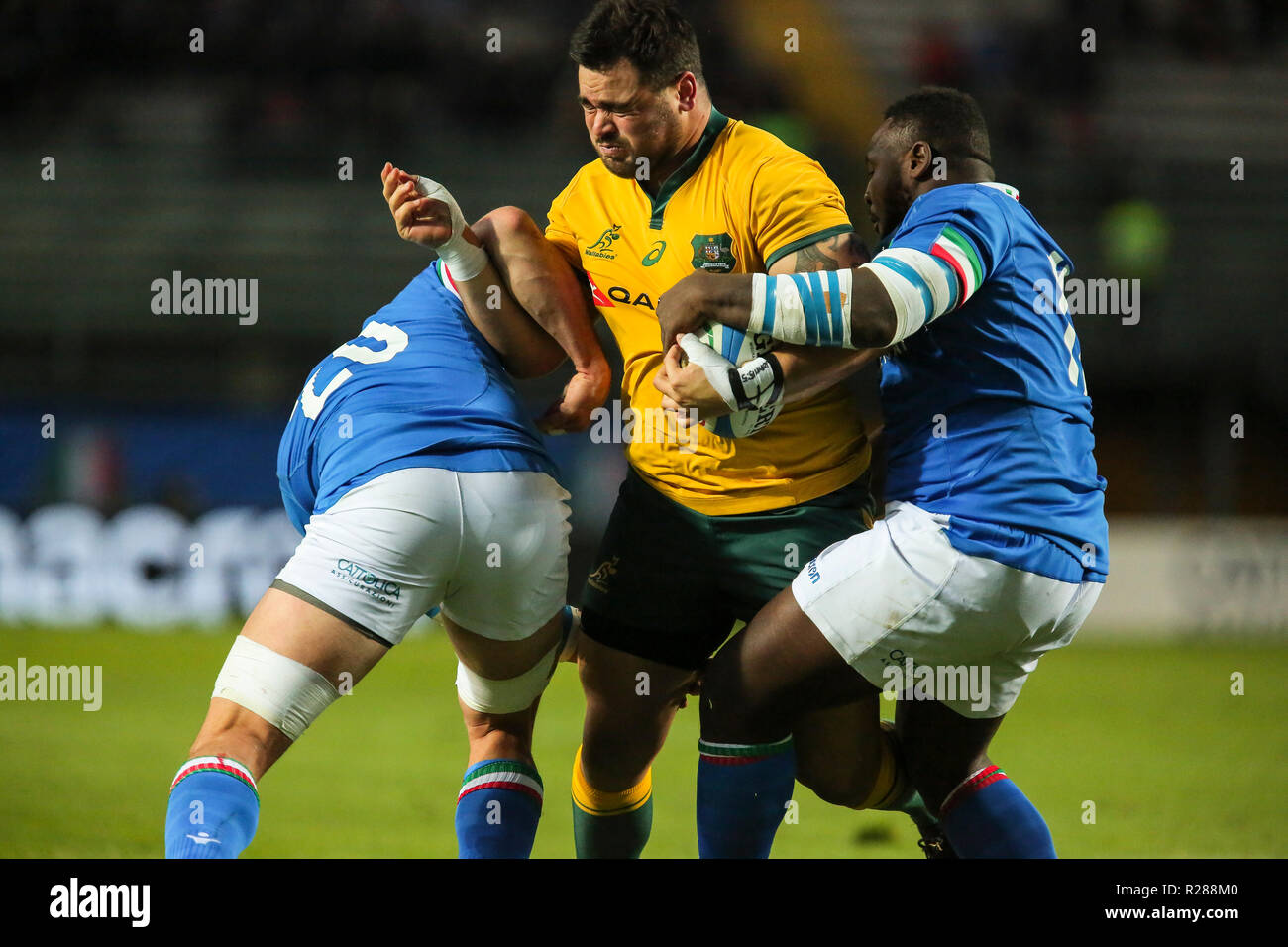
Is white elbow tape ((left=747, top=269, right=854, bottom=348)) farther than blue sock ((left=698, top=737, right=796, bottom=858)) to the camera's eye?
No

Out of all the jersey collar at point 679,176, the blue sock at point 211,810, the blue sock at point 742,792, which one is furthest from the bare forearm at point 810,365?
the blue sock at point 211,810

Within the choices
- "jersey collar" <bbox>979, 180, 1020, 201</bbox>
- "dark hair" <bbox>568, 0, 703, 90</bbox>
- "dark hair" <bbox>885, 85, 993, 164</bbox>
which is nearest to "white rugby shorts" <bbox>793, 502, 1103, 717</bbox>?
"jersey collar" <bbox>979, 180, 1020, 201</bbox>

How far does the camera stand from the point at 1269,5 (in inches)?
603

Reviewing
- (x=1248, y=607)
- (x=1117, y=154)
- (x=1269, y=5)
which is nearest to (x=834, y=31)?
(x=1117, y=154)

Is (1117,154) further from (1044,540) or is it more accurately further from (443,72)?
(1044,540)

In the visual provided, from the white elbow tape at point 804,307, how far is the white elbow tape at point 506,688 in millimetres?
1167

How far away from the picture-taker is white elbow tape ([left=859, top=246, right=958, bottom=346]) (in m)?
2.82

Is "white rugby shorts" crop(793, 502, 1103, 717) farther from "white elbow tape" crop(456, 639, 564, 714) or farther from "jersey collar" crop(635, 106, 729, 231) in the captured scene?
"jersey collar" crop(635, 106, 729, 231)

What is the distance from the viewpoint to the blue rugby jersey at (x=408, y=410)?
325 cm

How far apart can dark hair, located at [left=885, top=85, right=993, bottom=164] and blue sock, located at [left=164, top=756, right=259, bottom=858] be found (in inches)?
83.3

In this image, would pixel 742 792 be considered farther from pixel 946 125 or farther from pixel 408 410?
pixel 946 125

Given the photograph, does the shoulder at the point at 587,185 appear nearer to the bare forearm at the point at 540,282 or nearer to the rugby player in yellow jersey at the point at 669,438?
the rugby player in yellow jersey at the point at 669,438

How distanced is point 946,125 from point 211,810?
2.25 metres

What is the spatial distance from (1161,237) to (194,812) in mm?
12354
